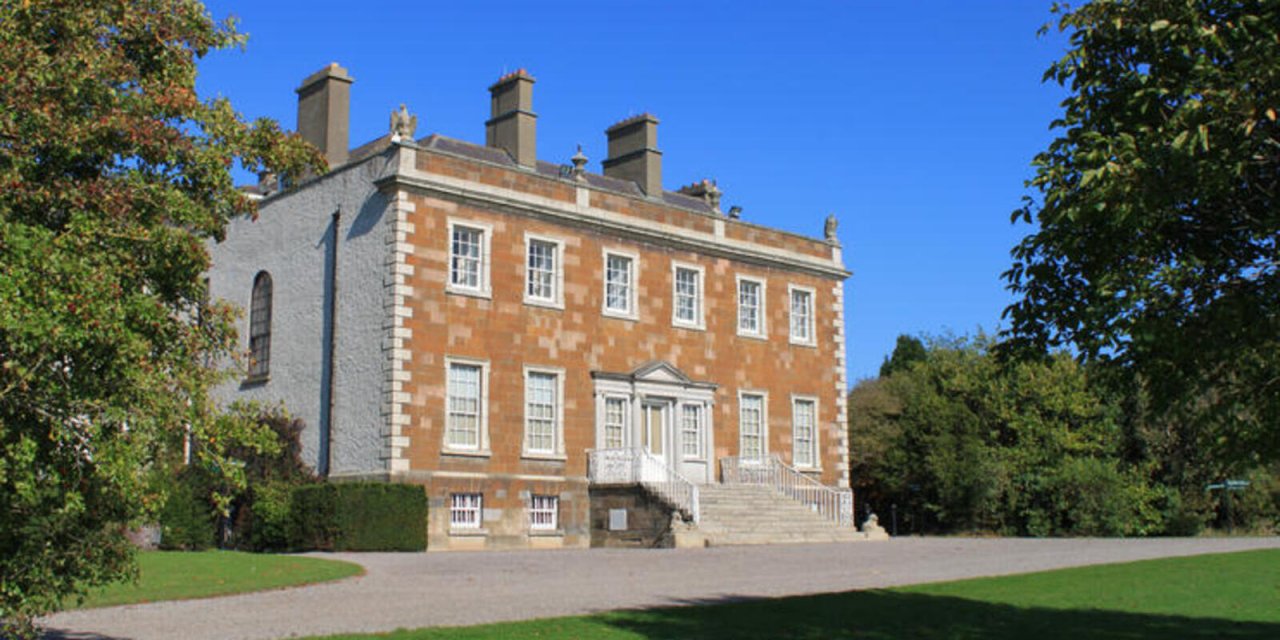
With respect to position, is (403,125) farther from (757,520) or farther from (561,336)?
(757,520)

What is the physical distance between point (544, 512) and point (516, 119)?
10.4m

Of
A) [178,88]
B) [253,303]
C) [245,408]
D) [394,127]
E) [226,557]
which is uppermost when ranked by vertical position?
[394,127]

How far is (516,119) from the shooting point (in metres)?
32.4

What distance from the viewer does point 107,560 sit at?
928cm

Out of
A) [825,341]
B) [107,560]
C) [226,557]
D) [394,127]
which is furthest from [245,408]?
[825,341]

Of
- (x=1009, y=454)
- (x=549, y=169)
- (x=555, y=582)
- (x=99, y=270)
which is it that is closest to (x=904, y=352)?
(x=1009, y=454)

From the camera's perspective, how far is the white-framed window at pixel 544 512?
28625 millimetres

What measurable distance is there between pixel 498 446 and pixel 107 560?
19.0 meters

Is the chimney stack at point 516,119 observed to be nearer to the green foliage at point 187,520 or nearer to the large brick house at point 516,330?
the large brick house at point 516,330

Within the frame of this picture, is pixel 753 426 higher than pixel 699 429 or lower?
higher

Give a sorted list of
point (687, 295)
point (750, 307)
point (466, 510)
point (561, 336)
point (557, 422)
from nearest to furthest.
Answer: point (466, 510), point (557, 422), point (561, 336), point (687, 295), point (750, 307)

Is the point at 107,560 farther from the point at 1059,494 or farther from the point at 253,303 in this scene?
the point at 1059,494

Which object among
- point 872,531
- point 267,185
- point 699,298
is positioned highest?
point 267,185

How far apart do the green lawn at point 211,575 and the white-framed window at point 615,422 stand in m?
10.6
